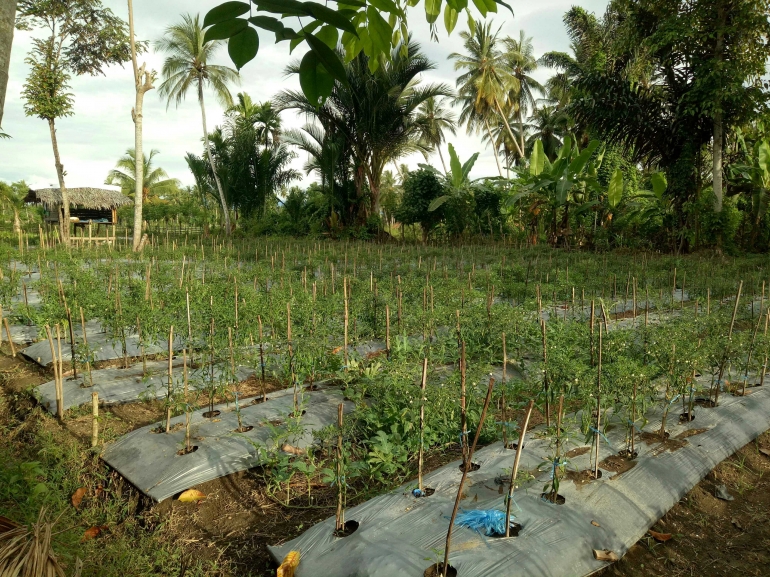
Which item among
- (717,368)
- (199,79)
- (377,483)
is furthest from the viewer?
(199,79)

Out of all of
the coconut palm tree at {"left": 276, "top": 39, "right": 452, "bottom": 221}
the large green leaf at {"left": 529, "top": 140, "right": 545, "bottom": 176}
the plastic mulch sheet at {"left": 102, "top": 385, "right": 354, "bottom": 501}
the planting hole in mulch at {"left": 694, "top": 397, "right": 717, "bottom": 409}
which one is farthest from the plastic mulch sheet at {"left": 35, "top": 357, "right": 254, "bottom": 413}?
the coconut palm tree at {"left": 276, "top": 39, "right": 452, "bottom": 221}

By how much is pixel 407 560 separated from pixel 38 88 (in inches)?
687

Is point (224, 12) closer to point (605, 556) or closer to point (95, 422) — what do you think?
point (605, 556)

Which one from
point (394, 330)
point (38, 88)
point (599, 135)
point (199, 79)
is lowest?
point (394, 330)

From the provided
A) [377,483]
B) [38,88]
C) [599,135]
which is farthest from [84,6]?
[377,483]

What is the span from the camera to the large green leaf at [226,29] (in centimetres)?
96

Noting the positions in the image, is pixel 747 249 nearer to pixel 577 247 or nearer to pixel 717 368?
pixel 577 247

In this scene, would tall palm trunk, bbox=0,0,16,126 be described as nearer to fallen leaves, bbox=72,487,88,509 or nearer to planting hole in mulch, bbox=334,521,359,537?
planting hole in mulch, bbox=334,521,359,537

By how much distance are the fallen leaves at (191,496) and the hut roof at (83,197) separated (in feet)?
73.9

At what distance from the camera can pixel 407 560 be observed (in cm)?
212

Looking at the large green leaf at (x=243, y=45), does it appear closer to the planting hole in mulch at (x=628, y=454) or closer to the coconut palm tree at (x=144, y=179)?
the planting hole in mulch at (x=628, y=454)

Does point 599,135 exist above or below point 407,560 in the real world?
above

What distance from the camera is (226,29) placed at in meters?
0.98

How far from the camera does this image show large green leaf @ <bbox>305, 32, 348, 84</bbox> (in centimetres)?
99
